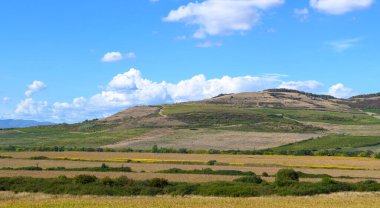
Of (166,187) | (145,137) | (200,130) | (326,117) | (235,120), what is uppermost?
(326,117)

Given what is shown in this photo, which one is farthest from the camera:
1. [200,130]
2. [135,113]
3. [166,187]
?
[135,113]

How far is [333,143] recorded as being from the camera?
348 feet

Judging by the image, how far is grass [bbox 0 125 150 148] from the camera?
120m

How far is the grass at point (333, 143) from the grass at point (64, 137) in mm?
38681

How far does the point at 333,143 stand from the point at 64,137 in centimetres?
6460

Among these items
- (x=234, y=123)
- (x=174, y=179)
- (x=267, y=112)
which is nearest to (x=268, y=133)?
(x=234, y=123)

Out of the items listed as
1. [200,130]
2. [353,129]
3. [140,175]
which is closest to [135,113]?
[200,130]

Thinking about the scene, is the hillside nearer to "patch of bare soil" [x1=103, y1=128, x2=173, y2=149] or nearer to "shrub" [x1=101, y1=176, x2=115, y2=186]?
"patch of bare soil" [x1=103, y1=128, x2=173, y2=149]

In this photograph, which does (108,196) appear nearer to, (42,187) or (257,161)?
(42,187)

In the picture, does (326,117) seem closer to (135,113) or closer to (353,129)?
(353,129)

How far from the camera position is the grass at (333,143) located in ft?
333

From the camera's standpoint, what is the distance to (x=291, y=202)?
34.2 metres

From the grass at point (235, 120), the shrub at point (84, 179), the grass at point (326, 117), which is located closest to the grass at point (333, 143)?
the grass at point (235, 120)

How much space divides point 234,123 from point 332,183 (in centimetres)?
10298
